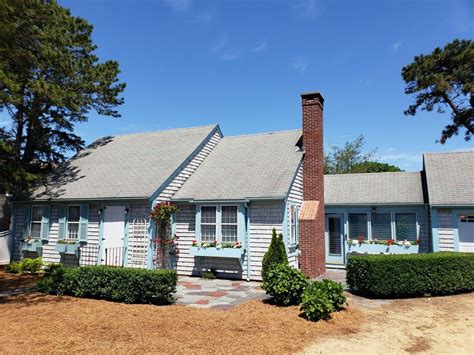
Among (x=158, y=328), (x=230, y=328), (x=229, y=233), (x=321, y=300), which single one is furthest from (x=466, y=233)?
(x=158, y=328)

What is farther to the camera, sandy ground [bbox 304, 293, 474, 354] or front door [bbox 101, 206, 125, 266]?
front door [bbox 101, 206, 125, 266]

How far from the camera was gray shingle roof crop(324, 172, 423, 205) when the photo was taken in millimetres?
16734

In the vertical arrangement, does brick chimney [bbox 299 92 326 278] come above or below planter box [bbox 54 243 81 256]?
above

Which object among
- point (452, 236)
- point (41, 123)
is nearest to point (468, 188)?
point (452, 236)

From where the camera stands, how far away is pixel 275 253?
12109 mm

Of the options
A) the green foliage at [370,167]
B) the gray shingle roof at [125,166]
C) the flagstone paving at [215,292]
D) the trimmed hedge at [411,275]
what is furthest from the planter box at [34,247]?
the green foliage at [370,167]

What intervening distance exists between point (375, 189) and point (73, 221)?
48.4 ft

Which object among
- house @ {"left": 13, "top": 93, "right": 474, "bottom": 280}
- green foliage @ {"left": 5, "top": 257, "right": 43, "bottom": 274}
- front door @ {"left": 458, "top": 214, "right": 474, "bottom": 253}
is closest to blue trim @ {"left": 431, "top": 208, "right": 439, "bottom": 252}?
house @ {"left": 13, "top": 93, "right": 474, "bottom": 280}

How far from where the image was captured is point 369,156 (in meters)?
43.4

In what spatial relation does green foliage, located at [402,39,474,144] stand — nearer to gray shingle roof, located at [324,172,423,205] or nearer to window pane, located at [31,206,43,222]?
gray shingle roof, located at [324,172,423,205]

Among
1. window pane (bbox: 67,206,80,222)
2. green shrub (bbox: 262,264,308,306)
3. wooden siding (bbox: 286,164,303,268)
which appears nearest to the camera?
green shrub (bbox: 262,264,308,306)

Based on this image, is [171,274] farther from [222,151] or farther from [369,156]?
[369,156]

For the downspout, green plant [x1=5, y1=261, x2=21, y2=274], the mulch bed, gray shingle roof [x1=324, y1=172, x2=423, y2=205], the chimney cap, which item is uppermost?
the chimney cap

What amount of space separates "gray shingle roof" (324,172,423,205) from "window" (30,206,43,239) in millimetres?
14190
